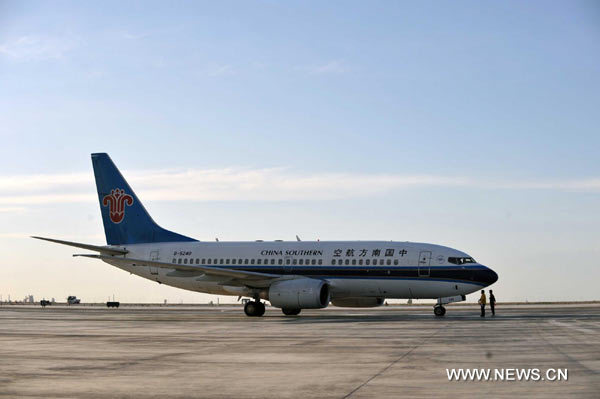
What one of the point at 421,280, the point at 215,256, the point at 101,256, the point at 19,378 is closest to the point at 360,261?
the point at 421,280

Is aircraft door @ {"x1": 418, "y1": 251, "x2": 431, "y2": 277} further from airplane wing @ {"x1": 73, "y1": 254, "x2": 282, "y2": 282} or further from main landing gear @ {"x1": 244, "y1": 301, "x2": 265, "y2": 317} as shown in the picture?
main landing gear @ {"x1": 244, "y1": 301, "x2": 265, "y2": 317}

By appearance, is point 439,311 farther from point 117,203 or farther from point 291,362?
point 291,362

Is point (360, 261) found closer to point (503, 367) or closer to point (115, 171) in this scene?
point (115, 171)

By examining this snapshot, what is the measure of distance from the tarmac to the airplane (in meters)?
12.3

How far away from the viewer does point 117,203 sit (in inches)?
1896

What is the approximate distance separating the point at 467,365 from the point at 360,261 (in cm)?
2470

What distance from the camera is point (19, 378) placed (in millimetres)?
12633

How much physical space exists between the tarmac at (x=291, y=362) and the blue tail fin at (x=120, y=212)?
22.1 m

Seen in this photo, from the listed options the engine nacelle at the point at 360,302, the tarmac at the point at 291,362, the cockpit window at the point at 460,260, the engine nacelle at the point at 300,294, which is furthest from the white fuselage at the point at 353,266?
the tarmac at the point at 291,362

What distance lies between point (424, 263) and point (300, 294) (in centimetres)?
646

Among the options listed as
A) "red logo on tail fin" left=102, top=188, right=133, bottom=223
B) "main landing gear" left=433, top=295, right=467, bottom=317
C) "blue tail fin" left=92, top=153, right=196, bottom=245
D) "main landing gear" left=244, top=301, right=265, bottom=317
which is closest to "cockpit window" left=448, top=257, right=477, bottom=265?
"main landing gear" left=433, top=295, right=467, bottom=317

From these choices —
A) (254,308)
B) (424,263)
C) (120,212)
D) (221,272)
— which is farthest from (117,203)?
(424,263)

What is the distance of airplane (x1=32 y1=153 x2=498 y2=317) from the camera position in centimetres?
3741

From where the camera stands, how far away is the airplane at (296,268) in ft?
123
